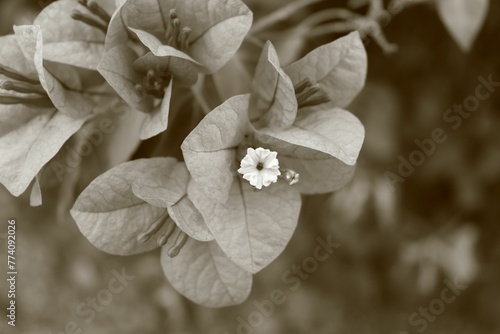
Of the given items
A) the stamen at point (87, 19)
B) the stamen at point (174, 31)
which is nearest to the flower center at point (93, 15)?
the stamen at point (87, 19)

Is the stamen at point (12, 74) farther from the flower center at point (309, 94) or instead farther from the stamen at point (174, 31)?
the flower center at point (309, 94)

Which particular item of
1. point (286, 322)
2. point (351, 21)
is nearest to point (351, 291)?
point (286, 322)

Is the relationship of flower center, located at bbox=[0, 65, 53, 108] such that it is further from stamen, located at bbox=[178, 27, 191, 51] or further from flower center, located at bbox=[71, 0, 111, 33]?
stamen, located at bbox=[178, 27, 191, 51]

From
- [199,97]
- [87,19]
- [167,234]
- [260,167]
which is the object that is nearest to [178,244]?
[167,234]

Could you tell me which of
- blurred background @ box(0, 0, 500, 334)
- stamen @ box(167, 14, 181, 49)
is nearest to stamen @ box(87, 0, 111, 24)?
stamen @ box(167, 14, 181, 49)

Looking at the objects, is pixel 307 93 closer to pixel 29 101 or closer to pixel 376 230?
pixel 29 101

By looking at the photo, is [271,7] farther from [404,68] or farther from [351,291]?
[351,291]
